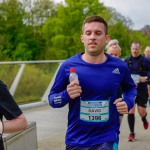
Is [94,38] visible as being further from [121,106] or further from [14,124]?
[14,124]

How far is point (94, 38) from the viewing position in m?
3.72

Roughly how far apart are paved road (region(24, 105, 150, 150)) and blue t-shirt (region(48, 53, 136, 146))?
10.2 feet

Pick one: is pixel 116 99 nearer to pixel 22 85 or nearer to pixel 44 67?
pixel 22 85

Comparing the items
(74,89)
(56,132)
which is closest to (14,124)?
(74,89)

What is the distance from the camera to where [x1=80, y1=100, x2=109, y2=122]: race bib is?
3.74m

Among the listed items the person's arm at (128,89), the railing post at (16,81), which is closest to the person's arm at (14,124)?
the person's arm at (128,89)

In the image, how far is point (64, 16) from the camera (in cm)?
4391

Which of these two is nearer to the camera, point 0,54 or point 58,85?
point 58,85

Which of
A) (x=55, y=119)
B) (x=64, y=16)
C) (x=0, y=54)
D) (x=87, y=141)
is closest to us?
(x=87, y=141)

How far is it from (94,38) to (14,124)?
1.40m

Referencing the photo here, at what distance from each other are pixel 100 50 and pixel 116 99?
0.46 m

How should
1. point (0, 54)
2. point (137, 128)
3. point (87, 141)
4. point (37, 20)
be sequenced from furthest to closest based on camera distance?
point (37, 20), point (0, 54), point (137, 128), point (87, 141)

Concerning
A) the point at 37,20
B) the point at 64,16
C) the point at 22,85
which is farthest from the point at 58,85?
the point at 37,20

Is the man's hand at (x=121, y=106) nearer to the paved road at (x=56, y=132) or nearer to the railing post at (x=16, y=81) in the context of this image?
the paved road at (x=56, y=132)
